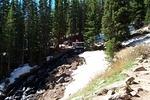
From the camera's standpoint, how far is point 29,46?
70.4 metres

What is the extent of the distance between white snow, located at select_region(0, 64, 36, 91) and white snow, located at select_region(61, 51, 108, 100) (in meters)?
9.83

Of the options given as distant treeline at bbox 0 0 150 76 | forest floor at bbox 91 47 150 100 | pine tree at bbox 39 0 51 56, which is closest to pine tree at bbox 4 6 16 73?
distant treeline at bbox 0 0 150 76

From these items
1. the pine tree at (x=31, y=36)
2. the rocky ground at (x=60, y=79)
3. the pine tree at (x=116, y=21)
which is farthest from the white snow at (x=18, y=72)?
the pine tree at (x=116, y=21)

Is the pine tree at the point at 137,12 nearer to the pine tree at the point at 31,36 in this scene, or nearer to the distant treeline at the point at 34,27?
the distant treeline at the point at 34,27

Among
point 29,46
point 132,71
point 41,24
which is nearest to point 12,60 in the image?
point 29,46

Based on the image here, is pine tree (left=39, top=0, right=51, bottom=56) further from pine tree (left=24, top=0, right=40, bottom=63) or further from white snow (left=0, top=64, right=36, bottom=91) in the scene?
white snow (left=0, top=64, right=36, bottom=91)

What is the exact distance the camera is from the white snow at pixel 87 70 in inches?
1724

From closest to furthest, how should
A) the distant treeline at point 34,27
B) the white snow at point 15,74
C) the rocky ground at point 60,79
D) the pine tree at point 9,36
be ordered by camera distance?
the rocky ground at point 60,79, the white snow at point 15,74, the pine tree at point 9,36, the distant treeline at point 34,27

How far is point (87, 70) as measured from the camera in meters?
50.9

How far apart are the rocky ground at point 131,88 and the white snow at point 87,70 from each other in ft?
Result: 85.3

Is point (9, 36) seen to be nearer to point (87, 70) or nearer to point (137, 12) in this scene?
point (87, 70)

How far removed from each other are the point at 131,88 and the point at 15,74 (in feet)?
164

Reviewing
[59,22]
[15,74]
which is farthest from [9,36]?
A: [59,22]

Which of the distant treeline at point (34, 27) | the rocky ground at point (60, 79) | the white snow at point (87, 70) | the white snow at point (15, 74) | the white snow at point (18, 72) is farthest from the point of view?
the distant treeline at point (34, 27)
